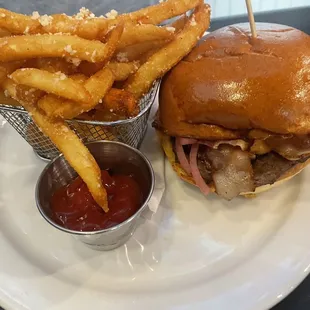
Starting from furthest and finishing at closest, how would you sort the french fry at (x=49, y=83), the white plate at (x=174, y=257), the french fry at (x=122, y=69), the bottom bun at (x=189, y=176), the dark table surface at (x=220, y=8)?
the dark table surface at (x=220, y=8), the bottom bun at (x=189, y=176), the french fry at (x=122, y=69), the white plate at (x=174, y=257), the french fry at (x=49, y=83)

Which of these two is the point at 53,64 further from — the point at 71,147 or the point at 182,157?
the point at 182,157

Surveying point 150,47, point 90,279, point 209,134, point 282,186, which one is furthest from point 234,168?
point 90,279

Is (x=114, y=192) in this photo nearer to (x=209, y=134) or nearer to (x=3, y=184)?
(x=209, y=134)

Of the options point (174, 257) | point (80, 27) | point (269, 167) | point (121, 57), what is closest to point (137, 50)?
point (121, 57)

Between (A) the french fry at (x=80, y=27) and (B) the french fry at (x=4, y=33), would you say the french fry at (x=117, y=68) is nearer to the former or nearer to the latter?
(A) the french fry at (x=80, y=27)

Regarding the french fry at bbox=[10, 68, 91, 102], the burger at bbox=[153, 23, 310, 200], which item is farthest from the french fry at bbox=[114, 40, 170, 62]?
the french fry at bbox=[10, 68, 91, 102]

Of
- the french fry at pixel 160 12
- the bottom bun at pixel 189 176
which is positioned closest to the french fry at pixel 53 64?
the french fry at pixel 160 12
